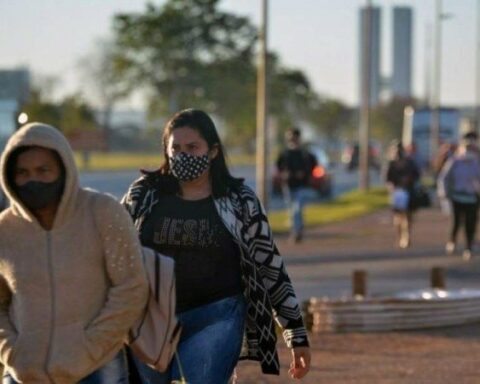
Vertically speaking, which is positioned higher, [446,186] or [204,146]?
[204,146]

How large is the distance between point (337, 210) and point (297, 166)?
48.8ft

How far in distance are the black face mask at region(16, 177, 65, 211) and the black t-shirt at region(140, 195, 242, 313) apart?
40.8 inches

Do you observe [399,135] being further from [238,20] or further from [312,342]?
[312,342]

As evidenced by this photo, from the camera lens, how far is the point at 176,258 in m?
6.14

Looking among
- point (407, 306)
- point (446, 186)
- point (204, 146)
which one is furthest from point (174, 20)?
point (204, 146)

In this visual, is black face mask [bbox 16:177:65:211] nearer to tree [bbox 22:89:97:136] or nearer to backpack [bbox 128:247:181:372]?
backpack [bbox 128:247:181:372]

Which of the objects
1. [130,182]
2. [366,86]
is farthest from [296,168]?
[130,182]

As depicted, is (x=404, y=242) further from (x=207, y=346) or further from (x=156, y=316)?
(x=156, y=316)

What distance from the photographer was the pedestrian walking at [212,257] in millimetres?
6109

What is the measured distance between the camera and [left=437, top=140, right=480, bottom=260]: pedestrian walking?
21.0 meters

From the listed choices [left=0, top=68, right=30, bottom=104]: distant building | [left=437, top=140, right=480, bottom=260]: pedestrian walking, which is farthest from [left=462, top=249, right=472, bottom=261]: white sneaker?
[left=0, top=68, right=30, bottom=104]: distant building

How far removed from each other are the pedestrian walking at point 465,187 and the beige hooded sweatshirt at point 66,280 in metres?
16.0

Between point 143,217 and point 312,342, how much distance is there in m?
6.41

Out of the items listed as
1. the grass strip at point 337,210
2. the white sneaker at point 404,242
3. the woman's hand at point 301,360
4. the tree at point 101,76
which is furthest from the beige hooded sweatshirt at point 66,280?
the tree at point 101,76
